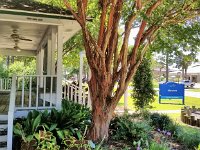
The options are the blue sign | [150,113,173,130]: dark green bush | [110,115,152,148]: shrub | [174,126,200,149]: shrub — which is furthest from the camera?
the blue sign

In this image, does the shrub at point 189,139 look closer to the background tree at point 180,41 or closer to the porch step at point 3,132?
the background tree at point 180,41

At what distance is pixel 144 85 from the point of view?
13914 mm

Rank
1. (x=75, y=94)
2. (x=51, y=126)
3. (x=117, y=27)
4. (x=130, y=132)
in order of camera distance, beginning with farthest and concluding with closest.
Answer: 1. (x=75, y=94)
2. (x=130, y=132)
3. (x=117, y=27)
4. (x=51, y=126)

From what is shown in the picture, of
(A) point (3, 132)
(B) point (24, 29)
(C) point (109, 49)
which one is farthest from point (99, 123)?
(B) point (24, 29)

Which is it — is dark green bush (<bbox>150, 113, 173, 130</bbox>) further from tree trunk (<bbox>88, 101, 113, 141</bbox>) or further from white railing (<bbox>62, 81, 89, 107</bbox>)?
tree trunk (<bbox>88, 101, 113, 141</bbox>)

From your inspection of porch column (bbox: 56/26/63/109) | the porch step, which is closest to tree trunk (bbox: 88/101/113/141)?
porch column (bbox: 56/26/63/109)

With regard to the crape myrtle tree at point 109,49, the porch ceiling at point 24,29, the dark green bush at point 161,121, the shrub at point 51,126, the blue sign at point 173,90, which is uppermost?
the porch ceiling at point 24,29

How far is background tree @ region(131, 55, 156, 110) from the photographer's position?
13852mm

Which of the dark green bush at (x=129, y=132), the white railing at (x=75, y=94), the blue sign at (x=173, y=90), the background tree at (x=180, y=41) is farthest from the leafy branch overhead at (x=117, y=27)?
the blue sign at (x=173, y=90)

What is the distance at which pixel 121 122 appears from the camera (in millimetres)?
7648

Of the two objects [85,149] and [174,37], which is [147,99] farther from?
[85,149]

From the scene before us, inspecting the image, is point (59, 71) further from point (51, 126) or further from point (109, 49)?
point (51, 126)

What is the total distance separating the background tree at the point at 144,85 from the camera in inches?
545

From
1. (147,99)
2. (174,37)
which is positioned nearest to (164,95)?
(147,99)
